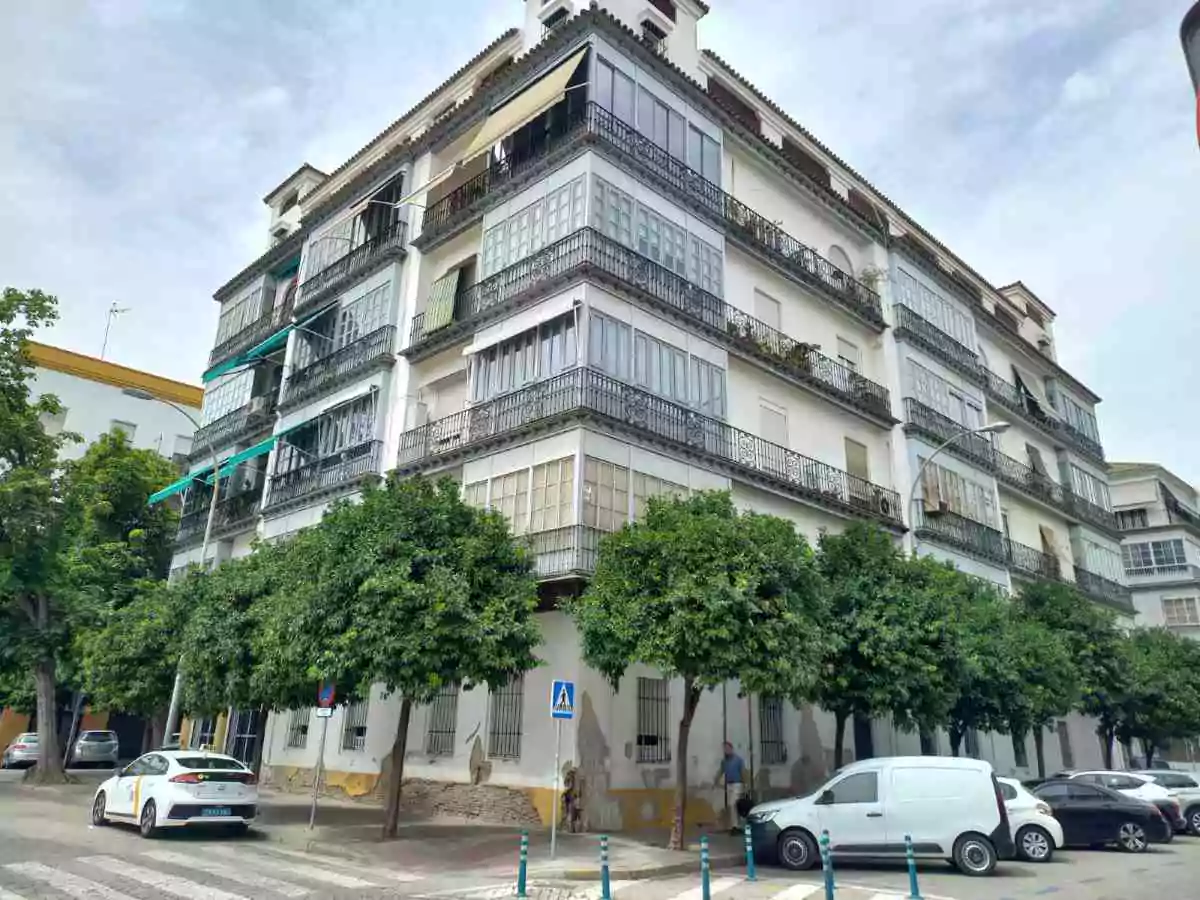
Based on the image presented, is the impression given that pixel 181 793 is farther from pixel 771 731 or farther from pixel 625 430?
pixel 771 731

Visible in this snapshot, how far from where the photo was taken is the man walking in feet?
56.3

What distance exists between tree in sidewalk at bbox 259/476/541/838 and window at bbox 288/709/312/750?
8.75m

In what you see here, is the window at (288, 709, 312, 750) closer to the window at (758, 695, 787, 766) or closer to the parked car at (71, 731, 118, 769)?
the window at (758, 695, 787, 766)

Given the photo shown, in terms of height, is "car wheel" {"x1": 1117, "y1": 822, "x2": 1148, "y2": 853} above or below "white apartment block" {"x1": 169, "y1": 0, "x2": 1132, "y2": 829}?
below

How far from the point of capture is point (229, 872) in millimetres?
11211

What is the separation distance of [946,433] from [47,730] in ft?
A: 92.9

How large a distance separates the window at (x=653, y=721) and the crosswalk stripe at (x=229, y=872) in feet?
25.8

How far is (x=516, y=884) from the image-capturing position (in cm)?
1100

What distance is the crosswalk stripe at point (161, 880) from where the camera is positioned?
9.62 m

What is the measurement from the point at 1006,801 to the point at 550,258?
13580 mm

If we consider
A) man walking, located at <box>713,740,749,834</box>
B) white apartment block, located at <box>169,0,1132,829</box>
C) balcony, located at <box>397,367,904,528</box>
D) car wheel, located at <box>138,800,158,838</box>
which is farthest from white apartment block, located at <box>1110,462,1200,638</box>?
car wheel, located at <box>138,800,158,838</box>

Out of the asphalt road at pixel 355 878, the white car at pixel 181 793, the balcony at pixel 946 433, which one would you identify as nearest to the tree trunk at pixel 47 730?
the asphalt road at pixel 355 878

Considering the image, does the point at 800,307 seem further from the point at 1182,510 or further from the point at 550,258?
the point at 1182,510

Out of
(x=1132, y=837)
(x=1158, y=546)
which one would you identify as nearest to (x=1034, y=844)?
(x=1132, y=837)
